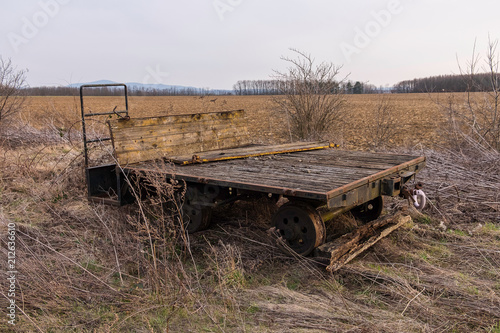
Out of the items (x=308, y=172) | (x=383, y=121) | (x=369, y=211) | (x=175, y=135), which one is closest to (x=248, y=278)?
(x=308, y=172)

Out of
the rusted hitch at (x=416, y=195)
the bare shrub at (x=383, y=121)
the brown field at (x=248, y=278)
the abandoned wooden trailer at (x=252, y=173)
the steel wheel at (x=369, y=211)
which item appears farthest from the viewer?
the bare shrub at (x=383, y=121)

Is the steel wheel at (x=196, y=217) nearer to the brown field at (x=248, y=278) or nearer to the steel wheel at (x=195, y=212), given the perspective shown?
the steel wheel at (x=195, y=212)

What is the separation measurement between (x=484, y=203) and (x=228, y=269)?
13.7ft

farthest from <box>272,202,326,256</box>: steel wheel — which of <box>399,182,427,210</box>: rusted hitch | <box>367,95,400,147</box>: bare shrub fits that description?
<box>367,95,400,147</box>: bare shrub

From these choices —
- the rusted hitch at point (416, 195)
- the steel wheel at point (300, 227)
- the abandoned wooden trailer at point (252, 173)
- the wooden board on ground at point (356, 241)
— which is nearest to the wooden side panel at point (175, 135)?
the abandoned wooden trailer at point (252, 173)

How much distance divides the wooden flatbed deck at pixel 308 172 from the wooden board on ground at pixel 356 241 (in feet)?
1.60

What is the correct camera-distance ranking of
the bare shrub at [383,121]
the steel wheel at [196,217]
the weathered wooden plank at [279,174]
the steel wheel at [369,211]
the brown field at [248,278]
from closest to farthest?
1. the brown field at [248,278]
2. the weathered wooden plank at [279,174]
3. the steel wheel at [196,217]
4. the steel wheel at [369,211]
5. the bare shrub at [383,121]

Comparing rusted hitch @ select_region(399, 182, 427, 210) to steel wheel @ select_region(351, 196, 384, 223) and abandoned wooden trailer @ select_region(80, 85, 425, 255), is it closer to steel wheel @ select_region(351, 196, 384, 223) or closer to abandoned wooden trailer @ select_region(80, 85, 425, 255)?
abandoned wooden trailer @ select_region(80, 85, 425, 255)

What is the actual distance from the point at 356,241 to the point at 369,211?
1.44 metres

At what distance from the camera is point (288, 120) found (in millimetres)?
11164

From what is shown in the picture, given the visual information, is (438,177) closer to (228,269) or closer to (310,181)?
(310,181)

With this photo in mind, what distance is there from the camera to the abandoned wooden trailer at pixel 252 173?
12.9 feet

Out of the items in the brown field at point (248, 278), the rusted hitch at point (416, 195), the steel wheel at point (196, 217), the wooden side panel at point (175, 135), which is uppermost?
the wooden side panel at point (175, 135)

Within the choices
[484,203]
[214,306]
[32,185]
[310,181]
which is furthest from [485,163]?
[32,185]
